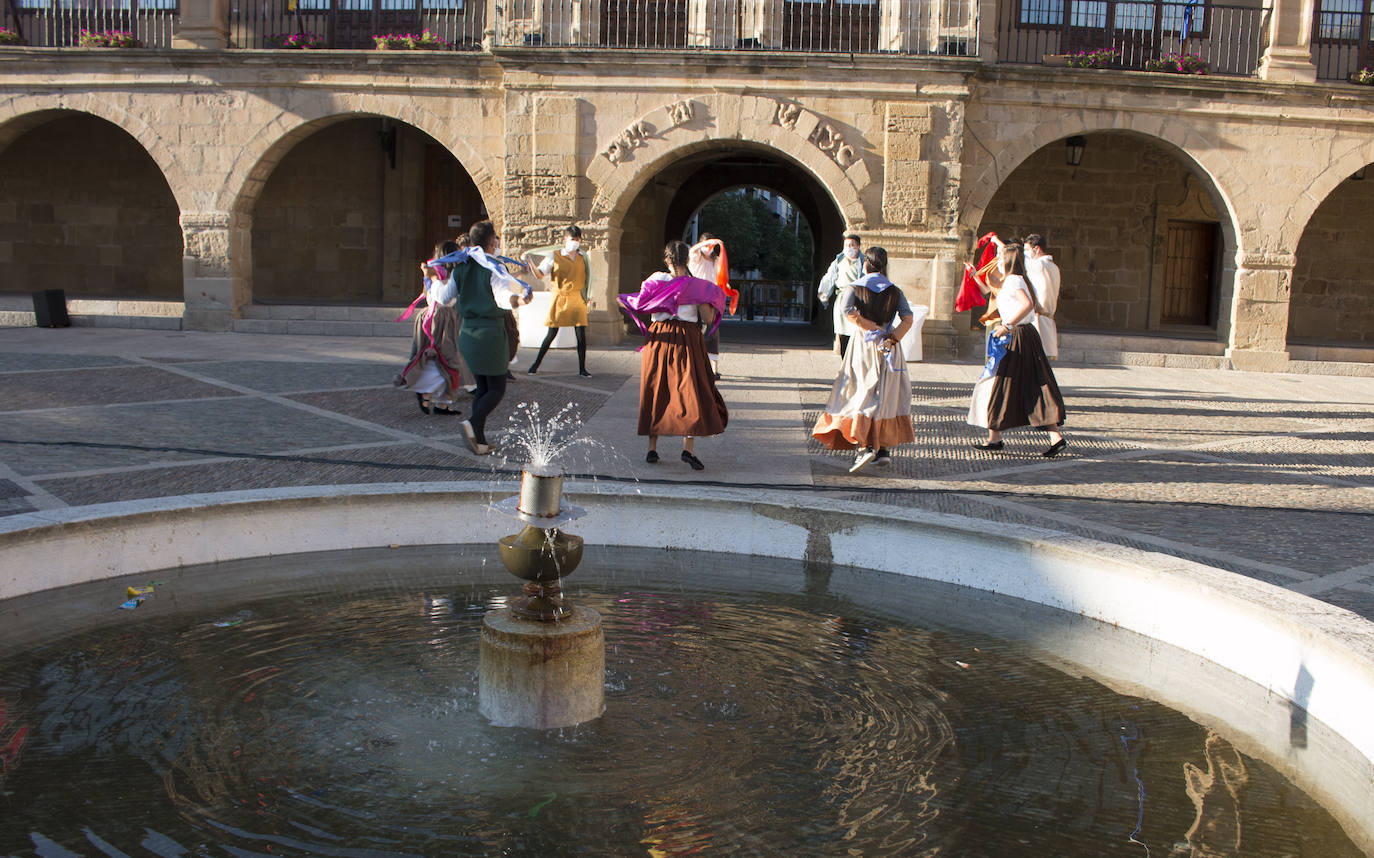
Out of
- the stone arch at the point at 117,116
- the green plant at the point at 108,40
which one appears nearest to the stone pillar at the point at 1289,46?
the stone arch at the point at 117,116

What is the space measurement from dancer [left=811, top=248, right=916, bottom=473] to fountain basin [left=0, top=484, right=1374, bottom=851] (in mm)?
2057

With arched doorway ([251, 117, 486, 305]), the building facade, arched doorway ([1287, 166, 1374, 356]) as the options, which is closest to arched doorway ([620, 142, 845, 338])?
the building facade

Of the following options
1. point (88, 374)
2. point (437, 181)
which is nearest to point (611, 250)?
point (437, 181)

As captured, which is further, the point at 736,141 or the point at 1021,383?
the point at 736,141

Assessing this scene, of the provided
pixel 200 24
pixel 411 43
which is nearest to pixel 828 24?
pixel 411 43

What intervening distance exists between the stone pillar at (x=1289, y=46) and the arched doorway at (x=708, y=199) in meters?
6.66

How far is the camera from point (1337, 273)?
61.8ft

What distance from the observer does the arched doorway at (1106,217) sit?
728 inches

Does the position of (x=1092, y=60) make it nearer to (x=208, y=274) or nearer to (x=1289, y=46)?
(x=1289, y=46)

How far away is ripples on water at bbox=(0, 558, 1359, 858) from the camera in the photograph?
2963mm

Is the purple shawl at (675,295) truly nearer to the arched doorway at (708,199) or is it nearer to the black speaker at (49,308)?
the arched doorway at (708,199)

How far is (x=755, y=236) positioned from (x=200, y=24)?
25860 mm

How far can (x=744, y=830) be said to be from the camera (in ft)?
9.87

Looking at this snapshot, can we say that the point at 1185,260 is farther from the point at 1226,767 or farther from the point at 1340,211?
the point at 1226,767
